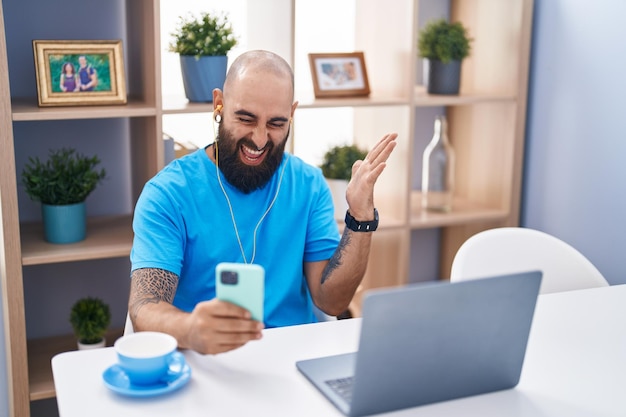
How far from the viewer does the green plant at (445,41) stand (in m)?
2.94

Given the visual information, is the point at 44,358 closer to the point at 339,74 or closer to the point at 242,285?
the point at 339,74

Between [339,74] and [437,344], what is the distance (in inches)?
67.2

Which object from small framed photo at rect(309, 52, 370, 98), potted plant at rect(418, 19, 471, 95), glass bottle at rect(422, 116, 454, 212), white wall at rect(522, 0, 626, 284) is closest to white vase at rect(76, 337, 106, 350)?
small framed photo at rect(309, 52, 370, 98)

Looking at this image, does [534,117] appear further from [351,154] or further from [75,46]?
[75,46]

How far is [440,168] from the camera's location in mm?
3039

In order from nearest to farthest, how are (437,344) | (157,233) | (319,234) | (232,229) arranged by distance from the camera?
Result: (437,344) → (157,233) → (232,229) → (319,234)

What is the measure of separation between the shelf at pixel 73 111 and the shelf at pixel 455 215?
108 centimetres

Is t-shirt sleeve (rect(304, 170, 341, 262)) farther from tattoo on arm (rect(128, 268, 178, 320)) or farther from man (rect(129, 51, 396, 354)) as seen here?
tattoo on arm (rect(128, 268, 178, 320))

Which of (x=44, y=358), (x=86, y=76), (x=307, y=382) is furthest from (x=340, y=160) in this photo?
(x=307, y=382)

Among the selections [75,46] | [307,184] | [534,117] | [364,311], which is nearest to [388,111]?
[534,117]

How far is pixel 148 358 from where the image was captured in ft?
4.23

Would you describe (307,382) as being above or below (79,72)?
below

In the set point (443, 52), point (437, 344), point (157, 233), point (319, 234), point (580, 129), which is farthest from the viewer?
point (443, 52)

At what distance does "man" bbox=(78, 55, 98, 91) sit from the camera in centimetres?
241
